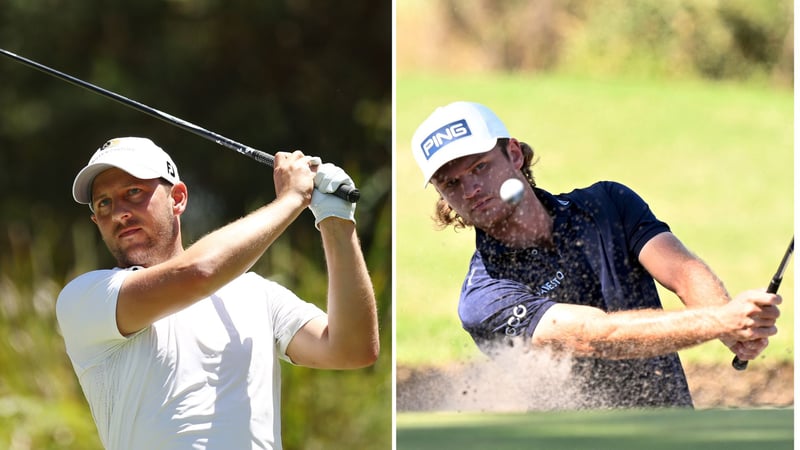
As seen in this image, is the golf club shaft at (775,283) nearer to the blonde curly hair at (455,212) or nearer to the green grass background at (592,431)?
the green grass background at (592,431)

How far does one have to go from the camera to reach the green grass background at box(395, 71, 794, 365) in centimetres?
351

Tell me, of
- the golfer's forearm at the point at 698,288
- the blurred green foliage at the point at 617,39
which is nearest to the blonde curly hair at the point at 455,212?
the golfer's forearm at the point at 698,288

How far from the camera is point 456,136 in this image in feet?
10.5

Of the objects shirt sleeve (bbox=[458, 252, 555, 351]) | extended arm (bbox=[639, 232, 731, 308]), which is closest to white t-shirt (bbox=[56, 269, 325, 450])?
shirt sleeve (bbox=[458, 252, 555, 351])

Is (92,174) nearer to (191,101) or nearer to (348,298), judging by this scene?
(348,298)

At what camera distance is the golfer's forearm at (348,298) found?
8.21 ft

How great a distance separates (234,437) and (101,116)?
6.18 metres

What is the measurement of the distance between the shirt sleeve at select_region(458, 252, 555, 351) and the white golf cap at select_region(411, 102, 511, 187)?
0.74 feet

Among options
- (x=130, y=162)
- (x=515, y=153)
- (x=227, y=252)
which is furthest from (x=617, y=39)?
(x=227, y=252)

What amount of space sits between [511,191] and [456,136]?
0.19 m

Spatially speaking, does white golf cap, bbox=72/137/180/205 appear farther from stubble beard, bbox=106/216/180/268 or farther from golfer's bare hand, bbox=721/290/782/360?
golfer's bare hand, bbox=721/290/782/360

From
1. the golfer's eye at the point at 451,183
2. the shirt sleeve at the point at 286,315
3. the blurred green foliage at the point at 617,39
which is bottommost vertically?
the shirt sleeve at the point at 286,315

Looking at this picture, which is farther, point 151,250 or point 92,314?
point 151,250

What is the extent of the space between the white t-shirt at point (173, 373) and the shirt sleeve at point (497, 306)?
2.39ft
